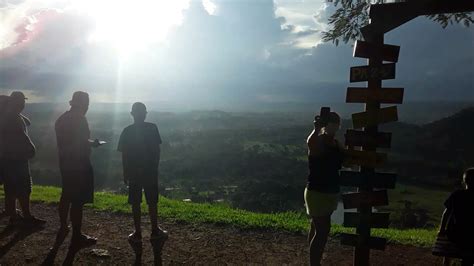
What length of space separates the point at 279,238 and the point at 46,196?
744 centimetres

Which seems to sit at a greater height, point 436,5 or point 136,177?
point 436,5

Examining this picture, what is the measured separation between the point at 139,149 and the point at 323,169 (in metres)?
3.05

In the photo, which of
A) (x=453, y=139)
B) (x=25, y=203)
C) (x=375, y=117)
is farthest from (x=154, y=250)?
(x=453, y=139)

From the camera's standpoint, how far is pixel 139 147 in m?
7.00

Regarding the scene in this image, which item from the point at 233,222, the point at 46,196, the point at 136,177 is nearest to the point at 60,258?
the point at 136,177

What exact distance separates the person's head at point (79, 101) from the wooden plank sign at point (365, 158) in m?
3.98

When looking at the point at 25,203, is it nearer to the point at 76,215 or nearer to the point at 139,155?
the point at 76,215

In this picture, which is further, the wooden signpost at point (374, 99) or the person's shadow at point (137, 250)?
the person's shadow at point (137, 250)

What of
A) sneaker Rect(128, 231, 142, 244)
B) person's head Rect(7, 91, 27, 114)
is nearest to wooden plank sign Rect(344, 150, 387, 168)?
sneaker Rect(128, 231, 142, 244)

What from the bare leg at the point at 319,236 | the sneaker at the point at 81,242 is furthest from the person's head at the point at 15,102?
the bare leg at the point at 319,236

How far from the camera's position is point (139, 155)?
702cm

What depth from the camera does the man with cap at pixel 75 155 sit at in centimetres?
672

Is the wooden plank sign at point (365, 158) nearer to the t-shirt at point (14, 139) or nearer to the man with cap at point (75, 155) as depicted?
the man with cap at point (75, 155)

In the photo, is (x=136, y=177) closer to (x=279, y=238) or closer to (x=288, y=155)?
(x=279, y=238)
